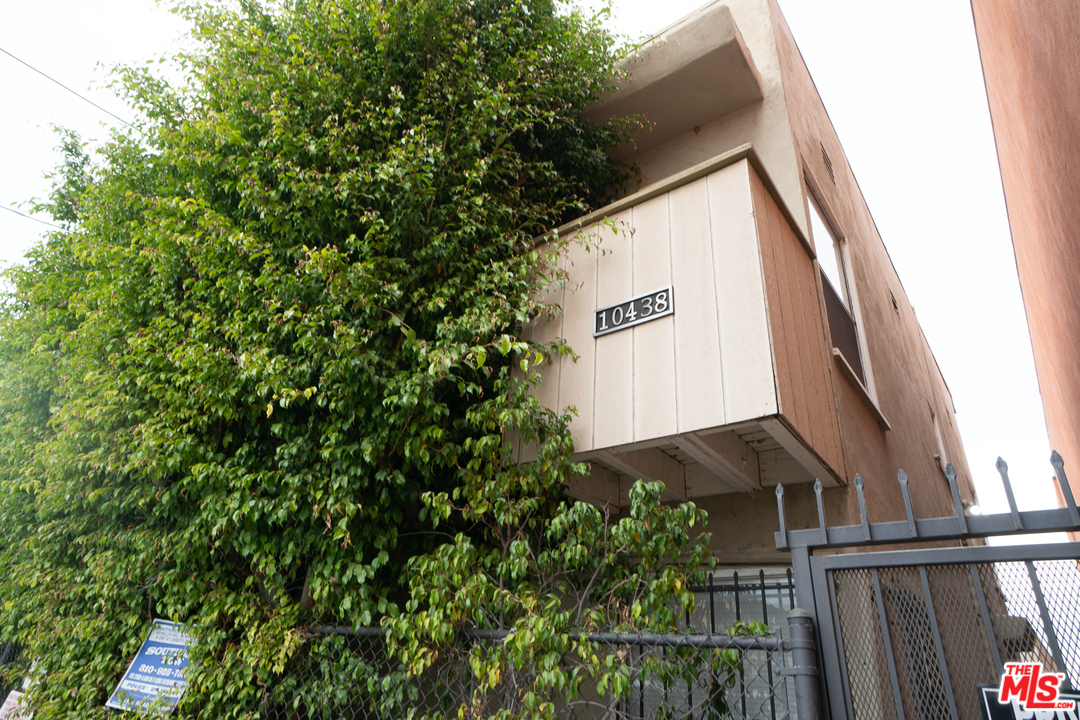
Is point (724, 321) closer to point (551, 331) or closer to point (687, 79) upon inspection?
point (551, 331)

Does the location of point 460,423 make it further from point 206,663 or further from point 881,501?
point 881,501

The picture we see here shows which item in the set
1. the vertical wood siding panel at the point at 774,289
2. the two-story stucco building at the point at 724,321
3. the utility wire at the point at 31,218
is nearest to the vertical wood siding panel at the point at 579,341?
the two-story stucco building at the point at 724,321

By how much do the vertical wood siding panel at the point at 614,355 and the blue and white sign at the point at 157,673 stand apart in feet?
8.66

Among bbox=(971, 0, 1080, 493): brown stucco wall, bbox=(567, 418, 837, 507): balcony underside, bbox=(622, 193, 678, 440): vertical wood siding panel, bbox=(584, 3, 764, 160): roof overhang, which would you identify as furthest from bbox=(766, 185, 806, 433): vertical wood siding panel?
bbox=(584, 3, 764, 160): roof overhang

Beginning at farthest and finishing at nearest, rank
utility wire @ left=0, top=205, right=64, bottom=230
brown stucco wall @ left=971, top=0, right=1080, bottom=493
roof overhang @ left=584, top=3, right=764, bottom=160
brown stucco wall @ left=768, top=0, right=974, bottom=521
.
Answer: utility wire @ left=0, top=205, right=64, bottom=230
roof overhang @ left=584, top=3, right=764, bottom=160
brown stucco wall @ left=768, top=0, right=974, bottom=521
brown stucco wall @ left=971, top=0, right=1080, bottom=493

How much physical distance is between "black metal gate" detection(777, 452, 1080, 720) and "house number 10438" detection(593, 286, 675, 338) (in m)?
1.73

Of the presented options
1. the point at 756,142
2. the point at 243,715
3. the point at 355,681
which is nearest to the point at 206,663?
the point at 243,715

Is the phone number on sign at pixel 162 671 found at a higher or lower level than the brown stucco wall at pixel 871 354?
lower

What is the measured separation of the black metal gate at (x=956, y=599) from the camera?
4.83 ft

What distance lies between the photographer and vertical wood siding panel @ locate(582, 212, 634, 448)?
10.8ft

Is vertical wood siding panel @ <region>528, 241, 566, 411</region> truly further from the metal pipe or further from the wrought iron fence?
the metal pipe

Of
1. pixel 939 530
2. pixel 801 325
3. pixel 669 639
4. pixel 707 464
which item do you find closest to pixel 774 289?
pixel 801 325

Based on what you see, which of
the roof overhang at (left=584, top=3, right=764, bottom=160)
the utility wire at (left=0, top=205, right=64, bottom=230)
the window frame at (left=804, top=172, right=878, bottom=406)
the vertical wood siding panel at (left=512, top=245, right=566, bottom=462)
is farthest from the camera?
the utility wire at (left=0, top=205, right=64, bottom=230)

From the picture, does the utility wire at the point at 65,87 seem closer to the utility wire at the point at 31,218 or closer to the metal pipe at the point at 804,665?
the utility wire at the point at 31,218
